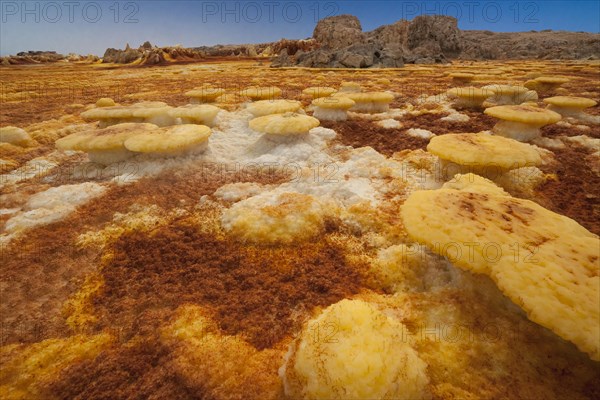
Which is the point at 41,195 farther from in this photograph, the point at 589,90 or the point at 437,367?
the point at 589,90

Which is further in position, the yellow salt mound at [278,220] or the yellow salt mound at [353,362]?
the yellow salt mound at [278,220]

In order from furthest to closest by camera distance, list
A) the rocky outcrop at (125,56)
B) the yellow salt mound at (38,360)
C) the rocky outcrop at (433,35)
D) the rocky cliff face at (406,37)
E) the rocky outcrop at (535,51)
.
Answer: the rocky outcrop at (433,35) < the rocky outcrop at (535,51) < the rocky outcrop at (125,56) < the rocky cliff face at (406,37) < the yellow salt mound at (38,360)

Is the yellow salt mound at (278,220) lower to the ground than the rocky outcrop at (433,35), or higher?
lower

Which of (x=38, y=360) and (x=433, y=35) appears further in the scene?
(x=433, y=35)

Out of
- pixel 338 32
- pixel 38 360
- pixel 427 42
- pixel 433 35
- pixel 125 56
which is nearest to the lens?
pixel 38 360

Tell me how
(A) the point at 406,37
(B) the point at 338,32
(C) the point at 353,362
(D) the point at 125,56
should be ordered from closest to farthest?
1. (C) the point at 353,362
2. (D) the point at 125,56
3. (B) the point at 338,32
4. (A) the point at 406,37

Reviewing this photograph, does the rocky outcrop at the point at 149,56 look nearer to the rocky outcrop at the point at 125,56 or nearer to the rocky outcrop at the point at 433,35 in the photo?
the rocky outcrop at the point at 125,56

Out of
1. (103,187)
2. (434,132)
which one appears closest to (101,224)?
(103,187)

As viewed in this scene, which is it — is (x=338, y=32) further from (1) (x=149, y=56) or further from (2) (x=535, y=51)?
(2) (x=535, y=51)

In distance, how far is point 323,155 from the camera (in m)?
4.79

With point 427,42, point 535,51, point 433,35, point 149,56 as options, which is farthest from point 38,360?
point 535,51

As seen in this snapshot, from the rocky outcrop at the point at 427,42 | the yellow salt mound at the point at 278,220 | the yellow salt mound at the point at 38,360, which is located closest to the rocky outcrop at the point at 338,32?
the rocky outcrop at the point at 427,42

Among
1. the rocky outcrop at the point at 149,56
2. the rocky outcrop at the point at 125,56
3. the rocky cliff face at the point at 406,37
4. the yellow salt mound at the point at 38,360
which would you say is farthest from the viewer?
the rocky outcrop at the point at 125,56

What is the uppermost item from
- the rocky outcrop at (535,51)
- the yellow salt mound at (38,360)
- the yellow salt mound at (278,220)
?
the rocky outcrop at (535,51)
